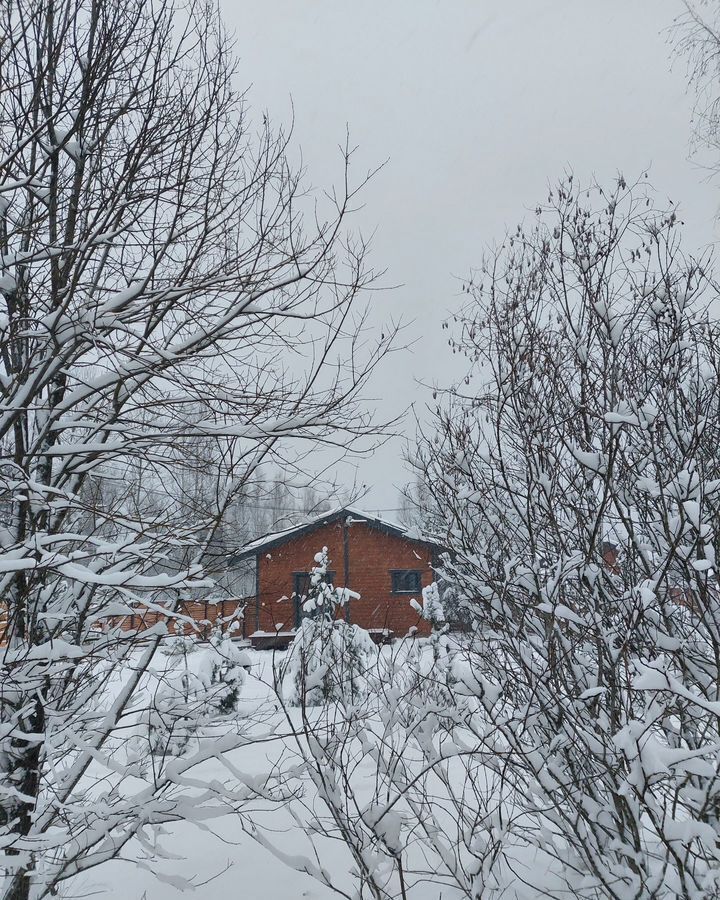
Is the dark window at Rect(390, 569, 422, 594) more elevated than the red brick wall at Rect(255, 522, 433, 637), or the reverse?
the red brick wall at Rect(255, 522, 433, 637)

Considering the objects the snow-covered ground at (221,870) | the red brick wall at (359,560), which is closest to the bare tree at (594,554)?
the snow-covered ground at (221,870)

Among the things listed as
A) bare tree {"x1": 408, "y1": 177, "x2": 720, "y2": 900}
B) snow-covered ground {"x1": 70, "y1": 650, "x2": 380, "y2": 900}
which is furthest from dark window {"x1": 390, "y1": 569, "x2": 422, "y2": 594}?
bare tree {"x1": 408, "y1": 177, "x2": 720, "y2": 900}

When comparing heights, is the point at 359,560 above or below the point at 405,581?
above

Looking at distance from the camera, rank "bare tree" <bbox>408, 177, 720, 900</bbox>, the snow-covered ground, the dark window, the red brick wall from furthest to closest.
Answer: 1. the dark window
2. the red brick wall
3. the snow-covered ground
4. "bare tree" <bbox>408, 177, 720, 900</bbox>

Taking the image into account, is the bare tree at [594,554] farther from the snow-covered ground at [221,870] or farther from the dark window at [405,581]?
the dark window at [405,581]

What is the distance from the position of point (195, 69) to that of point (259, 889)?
20.2 feet

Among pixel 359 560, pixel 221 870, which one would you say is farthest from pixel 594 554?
pixel 359 560

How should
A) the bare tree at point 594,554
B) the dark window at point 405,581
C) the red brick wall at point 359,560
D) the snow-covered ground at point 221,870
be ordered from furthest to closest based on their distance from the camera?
the dark window at point 405,581
the red brick wall at point 359,560
the snow-covered ground at point 221,870
the bare tree at point 594,554

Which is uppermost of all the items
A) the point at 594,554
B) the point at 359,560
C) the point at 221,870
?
the point at 359,560

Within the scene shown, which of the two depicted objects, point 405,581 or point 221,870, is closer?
point 221,870

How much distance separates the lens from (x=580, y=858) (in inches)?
132

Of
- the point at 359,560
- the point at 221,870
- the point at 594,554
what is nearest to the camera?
the point at 594,554

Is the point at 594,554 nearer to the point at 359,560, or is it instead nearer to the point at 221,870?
the point at 221,870

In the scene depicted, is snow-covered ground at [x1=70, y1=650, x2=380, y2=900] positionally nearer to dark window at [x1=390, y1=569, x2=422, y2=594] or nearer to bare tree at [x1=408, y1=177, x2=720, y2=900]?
bare tree at [x1=408, y1=177, x2=720, y2=900]
